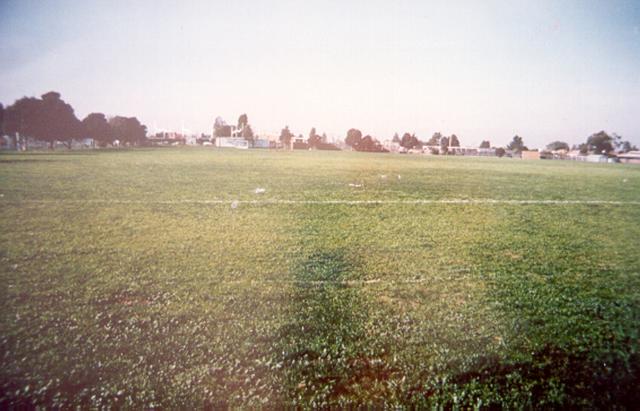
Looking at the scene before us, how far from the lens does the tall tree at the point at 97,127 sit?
59.2 meters

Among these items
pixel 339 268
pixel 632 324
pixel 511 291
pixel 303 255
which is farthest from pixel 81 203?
pixel 632 324

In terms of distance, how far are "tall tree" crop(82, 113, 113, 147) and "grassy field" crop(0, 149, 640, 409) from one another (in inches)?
2338

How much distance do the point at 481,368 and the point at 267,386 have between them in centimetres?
155

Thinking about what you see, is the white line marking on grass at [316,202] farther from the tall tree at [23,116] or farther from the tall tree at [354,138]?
the tall tree at [354,138]

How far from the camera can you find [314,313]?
3734mm

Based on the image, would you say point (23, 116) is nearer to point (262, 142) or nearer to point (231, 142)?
point (231, 142)

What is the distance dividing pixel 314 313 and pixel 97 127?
69419 millimetres

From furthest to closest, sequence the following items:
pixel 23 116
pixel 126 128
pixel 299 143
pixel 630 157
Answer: pixel 299 143, pixel 630 157, pixel 126 128, pixel 23 116

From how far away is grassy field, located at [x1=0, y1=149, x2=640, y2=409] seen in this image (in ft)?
8.72

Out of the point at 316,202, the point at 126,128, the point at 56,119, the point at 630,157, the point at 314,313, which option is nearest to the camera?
the point at 314,313

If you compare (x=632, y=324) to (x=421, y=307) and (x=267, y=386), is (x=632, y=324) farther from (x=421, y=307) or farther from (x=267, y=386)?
(x=267, y=386)

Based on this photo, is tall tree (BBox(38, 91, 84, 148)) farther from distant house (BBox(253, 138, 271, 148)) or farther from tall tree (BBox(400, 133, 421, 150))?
tall tree (BBox(400, 133, 421, 150))

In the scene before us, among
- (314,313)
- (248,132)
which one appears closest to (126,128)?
(248,132)

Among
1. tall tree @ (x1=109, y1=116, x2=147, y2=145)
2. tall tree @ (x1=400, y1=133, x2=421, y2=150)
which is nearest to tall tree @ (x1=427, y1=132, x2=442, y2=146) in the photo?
tall tree @ (x1=400, y1=133, x2=421, y2=150)
